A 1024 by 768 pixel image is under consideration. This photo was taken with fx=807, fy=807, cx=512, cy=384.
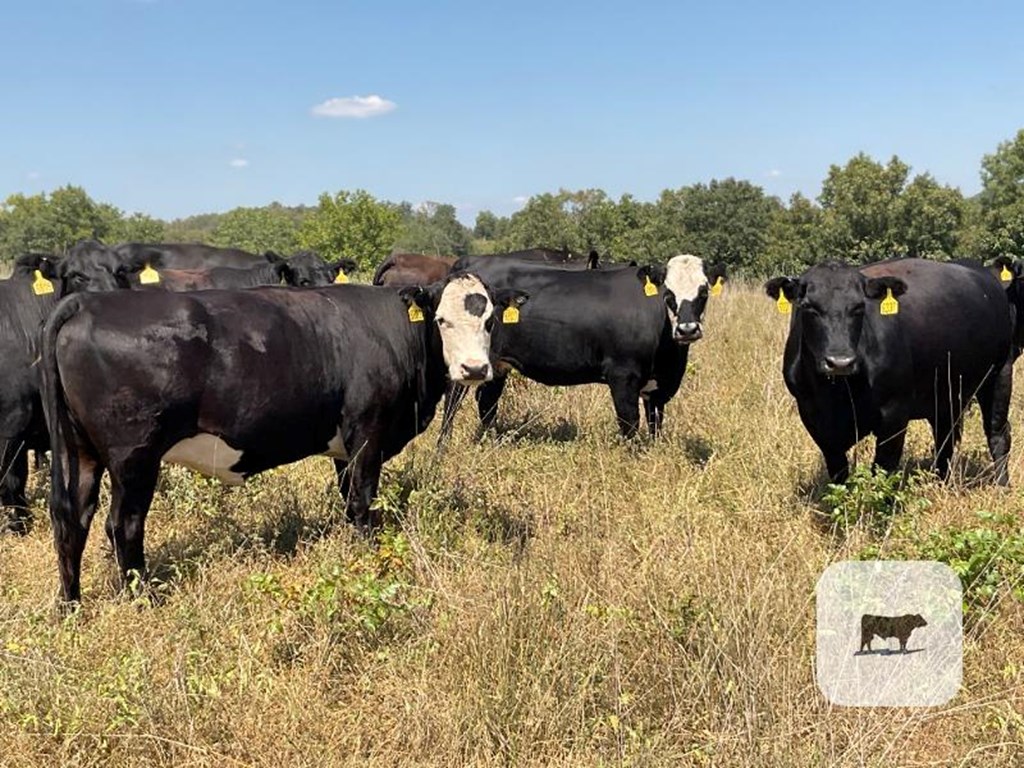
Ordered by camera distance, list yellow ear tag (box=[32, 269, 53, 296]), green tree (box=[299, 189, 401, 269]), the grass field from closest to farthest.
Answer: the grass field < yellow ear tag (box=[32, 269, 53, 296]) < green tree (box=[299, 189, 401, 269])

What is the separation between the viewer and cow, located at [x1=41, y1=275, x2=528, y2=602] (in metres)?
4.21

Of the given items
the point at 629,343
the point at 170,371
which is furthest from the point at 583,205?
the point at 170,371

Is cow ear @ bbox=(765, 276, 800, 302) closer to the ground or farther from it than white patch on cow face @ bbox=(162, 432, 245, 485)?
farther from it

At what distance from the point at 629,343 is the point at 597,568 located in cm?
446

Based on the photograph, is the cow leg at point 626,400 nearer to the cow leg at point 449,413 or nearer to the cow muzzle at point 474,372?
the cow leg at point 449,413

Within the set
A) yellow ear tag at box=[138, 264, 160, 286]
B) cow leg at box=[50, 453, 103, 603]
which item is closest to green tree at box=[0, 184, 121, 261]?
yellow ear tag at box=[138, 264, 160, 286]

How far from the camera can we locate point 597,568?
13.7 feet

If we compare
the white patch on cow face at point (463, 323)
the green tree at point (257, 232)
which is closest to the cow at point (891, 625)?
the white patch on cow face at point (463, 323)

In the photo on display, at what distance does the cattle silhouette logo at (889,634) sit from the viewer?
3.28 meters

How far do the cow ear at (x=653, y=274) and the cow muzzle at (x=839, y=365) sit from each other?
3341 mm

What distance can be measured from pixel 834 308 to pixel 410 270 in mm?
8815

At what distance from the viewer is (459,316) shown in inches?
217

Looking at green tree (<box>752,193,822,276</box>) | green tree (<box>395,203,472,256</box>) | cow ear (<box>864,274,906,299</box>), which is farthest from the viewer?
green tree (<box>395,203,472,256</box>)

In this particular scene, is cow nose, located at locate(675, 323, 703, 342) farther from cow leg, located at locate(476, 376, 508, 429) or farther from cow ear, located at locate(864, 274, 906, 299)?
cow leg, located at locate(476, 376, 508, 429)
